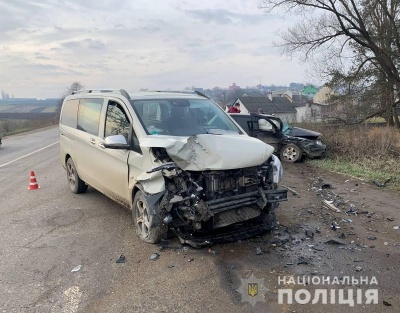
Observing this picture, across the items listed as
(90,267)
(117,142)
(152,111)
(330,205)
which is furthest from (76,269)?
(330,205)

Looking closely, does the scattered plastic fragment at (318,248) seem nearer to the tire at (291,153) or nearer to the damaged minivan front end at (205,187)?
the damaged minivan front end at (205,187)

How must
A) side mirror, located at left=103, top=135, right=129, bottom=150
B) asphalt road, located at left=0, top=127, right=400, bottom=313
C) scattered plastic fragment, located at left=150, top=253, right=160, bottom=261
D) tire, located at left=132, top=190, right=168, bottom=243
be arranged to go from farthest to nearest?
1. side mirror, located at left=103, top=135, right=129, bottom=150
2. tire, located at left=132, top=190, right=168, bottom=243
3. scattered plastic fragment, located at left=150, top=253, right=160, bottom=261
4. asphalt road, located at left=0, top=127, right=400, bottom=313

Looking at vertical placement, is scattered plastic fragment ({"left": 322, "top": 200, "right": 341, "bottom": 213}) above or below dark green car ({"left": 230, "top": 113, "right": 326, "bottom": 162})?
below

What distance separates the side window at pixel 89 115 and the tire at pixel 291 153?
279 inches

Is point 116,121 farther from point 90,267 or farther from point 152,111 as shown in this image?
point 90,267

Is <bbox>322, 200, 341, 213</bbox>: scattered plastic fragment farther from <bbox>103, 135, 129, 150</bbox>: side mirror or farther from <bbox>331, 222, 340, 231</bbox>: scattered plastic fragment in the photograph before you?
<bbox>103, 135, 129, 150</bbox>: side mirror

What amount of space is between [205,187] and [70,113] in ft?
14.3

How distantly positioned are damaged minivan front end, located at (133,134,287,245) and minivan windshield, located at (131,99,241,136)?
51 centimetres

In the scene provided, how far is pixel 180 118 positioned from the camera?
5.20 meters

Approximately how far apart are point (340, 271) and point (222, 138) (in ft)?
6.83

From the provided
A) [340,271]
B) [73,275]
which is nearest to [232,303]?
[340,271]

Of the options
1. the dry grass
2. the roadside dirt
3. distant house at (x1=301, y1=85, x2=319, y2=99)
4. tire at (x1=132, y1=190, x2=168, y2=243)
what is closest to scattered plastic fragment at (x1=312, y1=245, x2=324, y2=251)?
the roadside dirt

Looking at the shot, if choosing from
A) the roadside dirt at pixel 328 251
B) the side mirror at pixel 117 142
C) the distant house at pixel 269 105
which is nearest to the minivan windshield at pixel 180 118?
the side mirror at pixel 117 142

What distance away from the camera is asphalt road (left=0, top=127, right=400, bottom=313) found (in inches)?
131
